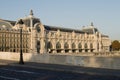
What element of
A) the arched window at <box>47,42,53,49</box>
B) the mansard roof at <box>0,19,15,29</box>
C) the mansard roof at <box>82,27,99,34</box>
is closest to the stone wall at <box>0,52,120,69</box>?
the mansard roof at <box>0,19,15,29</box>

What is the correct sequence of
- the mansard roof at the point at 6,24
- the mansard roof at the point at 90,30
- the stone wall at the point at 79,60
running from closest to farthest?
the stone wall at the point at 79,60, the mansard roof at the point at 6,24, the mansard roof at the point at 90,30

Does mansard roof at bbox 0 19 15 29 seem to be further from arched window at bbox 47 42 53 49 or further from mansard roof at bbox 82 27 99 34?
mansard roof at bbox 82 27 99 34

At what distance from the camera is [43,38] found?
118438mm

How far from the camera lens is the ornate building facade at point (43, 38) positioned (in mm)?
102156

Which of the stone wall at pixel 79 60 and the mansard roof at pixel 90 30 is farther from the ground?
the mansard roof at pixel 90 30

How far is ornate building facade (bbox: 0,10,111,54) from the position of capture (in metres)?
102

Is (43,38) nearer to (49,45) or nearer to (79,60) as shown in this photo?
(49,45)

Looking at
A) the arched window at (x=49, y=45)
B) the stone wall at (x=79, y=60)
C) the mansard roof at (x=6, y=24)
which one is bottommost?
the stone wall at (x=79, y=60)

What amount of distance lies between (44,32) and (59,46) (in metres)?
15.0

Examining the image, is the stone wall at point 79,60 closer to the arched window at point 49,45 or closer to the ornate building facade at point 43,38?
the ornate building facade at point 43,38

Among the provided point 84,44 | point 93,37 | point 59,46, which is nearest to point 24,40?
point 59,46

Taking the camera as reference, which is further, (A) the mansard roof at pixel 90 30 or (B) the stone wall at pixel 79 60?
(A) the mansard roof at pixel 90 30

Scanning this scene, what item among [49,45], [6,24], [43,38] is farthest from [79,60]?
[49,45]

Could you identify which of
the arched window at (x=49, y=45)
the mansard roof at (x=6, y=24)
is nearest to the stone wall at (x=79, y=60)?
the mansard roof at (x=6, y=24)
